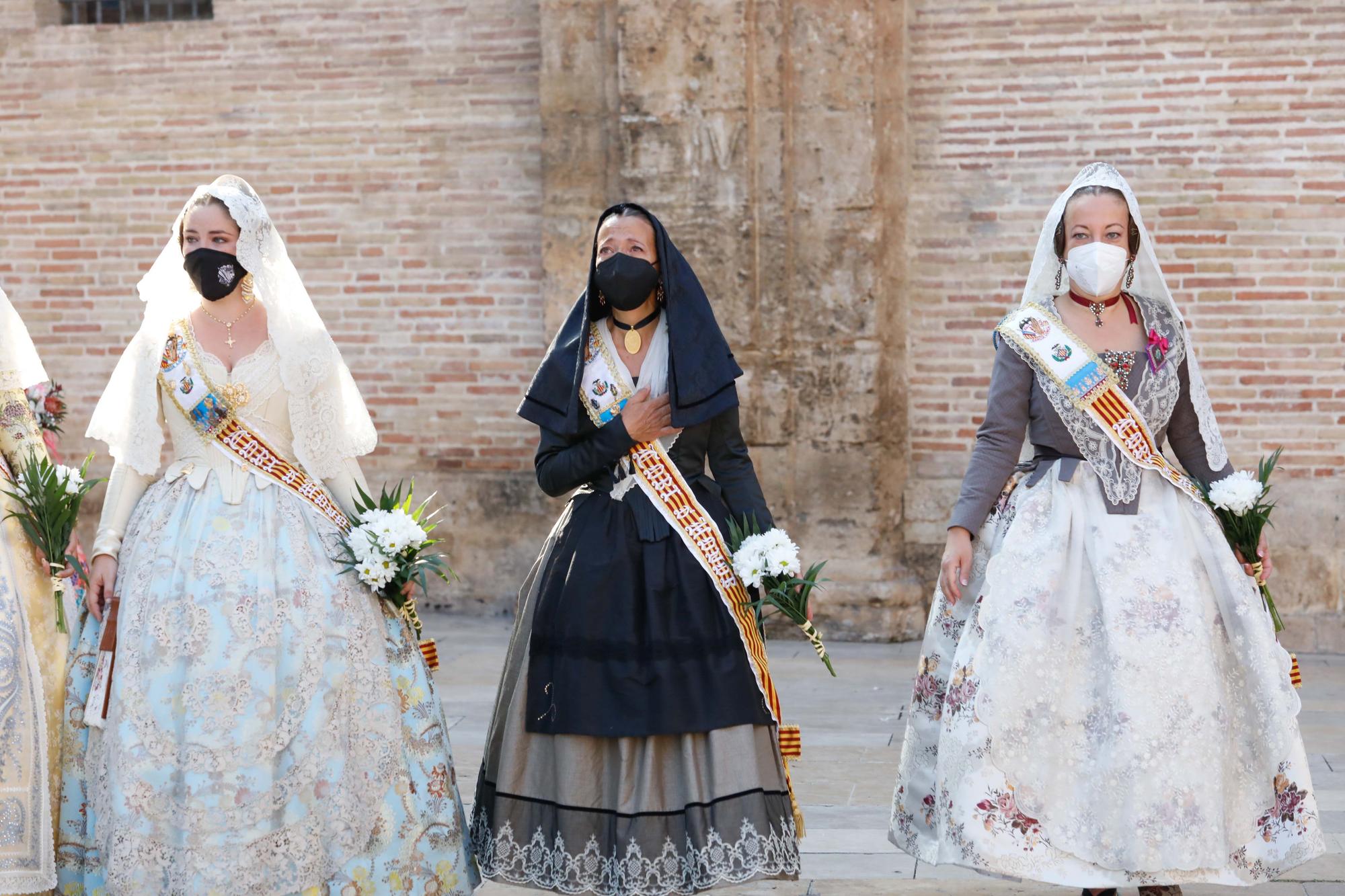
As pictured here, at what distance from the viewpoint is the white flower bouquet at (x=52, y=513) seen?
393cm

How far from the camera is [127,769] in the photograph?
3641mm

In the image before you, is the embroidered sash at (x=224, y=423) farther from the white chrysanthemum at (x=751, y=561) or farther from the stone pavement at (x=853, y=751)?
the stone pavement at (x=853, y=751)

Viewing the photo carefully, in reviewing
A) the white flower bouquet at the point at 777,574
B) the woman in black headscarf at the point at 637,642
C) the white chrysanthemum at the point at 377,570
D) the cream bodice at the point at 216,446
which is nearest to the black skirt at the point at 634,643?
the woman in black headscarf at the point at 637,642

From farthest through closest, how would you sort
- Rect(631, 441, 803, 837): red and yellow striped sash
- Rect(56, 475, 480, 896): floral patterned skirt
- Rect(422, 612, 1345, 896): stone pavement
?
1. Rect(422, 612, 1345, 896): stone pavement
2. Rect(631, 441, 803, 837): red and yellow striped sash
3. Rect(56, 475, 480, 896): floral patterned skirt

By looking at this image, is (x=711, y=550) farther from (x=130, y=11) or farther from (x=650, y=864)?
(x=130, y=11)

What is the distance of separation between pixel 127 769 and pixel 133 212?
572cm

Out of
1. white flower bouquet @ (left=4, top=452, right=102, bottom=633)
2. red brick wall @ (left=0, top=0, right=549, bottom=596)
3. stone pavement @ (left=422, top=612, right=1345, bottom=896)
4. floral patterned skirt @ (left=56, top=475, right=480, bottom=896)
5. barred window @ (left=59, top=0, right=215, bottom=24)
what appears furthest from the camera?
barred window @ (left=59, top=0, right=215, bottom=24)

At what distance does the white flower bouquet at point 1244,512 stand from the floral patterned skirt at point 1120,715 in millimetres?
59

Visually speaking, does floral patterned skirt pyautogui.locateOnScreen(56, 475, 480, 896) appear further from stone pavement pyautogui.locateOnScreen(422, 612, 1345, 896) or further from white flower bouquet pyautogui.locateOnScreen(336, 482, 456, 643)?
stone pavement pyautogui.locateOnScreen(422, 612, 1345, 896)

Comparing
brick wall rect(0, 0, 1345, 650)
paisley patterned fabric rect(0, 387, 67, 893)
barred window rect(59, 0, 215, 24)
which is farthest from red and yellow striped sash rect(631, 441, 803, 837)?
→ barred window rect(59, 0, 215, 24)

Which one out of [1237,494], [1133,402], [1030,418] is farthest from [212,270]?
[1237,494]

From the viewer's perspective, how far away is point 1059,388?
395 centimetres

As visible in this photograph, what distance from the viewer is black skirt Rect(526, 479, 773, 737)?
3736mm

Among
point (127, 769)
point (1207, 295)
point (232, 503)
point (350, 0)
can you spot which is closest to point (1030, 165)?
point (1207, 295)
